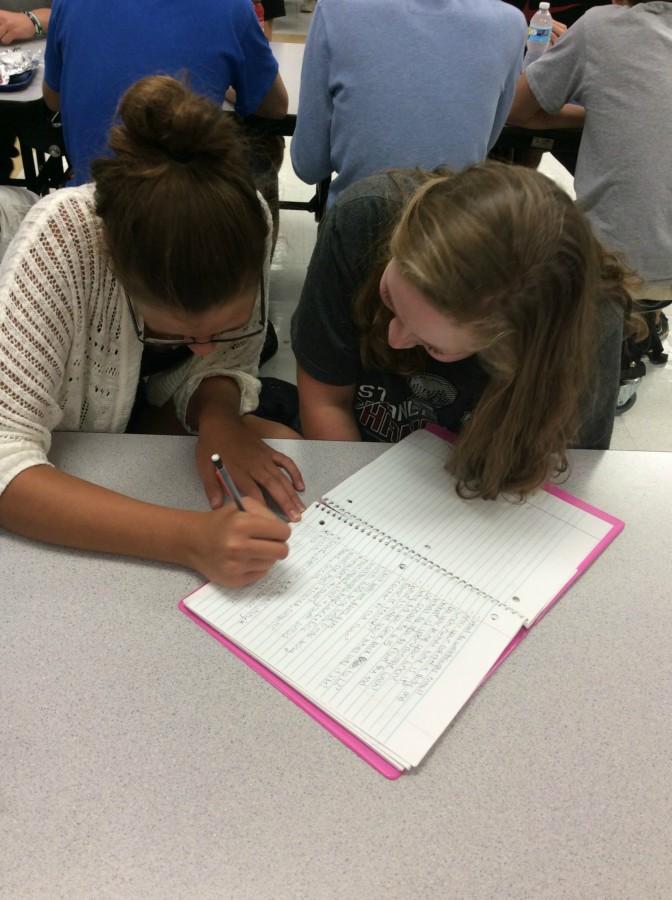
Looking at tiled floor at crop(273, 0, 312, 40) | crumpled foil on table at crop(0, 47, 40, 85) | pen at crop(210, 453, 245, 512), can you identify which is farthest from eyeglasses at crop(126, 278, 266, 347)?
tiled floor at crop(273, 0, 312, 40)

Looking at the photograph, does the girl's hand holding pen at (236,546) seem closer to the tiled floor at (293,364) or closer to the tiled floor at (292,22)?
the tiled floor at (293,364)

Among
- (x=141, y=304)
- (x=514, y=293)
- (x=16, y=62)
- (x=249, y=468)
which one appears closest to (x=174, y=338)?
(x=141, y=304)

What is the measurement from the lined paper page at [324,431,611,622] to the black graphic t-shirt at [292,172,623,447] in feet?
0.47

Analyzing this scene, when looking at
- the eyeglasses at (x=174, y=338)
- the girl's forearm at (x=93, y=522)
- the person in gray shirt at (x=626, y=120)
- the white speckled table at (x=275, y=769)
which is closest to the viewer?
the white speckled table at (x=275, y=769)

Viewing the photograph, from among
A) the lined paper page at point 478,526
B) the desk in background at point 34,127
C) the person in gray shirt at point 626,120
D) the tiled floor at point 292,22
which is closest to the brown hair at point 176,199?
the lined paper page at point 478,526

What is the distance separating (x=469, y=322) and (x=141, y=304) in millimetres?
395

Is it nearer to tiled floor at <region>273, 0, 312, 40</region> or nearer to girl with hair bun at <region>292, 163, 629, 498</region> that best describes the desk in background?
girl with hair bun at <region>292, 163, 629, 498</region>

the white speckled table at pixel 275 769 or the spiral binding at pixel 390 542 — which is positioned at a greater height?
the spiral binding at pixel 390 542

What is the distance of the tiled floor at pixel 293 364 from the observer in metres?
2.04

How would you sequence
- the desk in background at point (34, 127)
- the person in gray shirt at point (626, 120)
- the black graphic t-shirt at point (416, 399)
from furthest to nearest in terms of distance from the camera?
the desk in background at point (34, 127) < the person in gray shirt at point (626, 120) < the black graphic t-shirt at point (416, 399)

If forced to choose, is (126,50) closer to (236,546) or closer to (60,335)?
(60,335)

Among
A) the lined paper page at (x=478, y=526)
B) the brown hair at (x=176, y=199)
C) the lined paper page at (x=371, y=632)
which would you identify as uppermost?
the brown hair at (x=176, y=199)

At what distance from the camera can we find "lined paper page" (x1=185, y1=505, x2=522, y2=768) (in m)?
0.64

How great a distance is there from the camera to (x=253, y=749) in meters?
0.61
